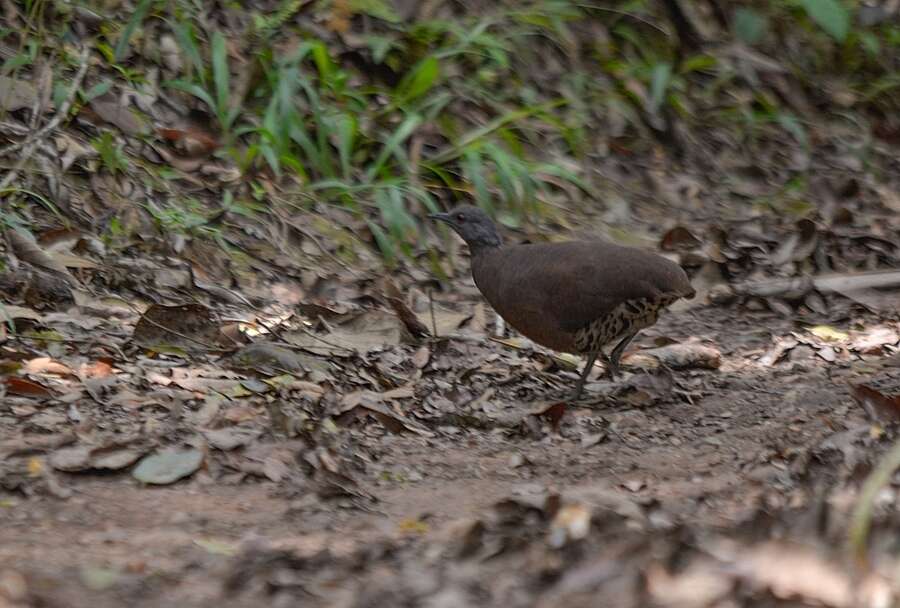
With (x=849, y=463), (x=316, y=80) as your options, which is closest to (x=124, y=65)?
(x=316, y=80)

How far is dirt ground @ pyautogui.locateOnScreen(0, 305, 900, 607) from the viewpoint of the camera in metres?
2.92

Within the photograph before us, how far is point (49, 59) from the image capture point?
24.2ft

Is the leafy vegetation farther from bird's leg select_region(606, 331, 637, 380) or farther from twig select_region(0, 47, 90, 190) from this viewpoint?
bird's leg select_region(606, 331, 637, 380)

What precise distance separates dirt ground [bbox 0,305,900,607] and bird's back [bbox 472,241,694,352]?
334 millimetres

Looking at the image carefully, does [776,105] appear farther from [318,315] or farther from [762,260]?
[318,315]

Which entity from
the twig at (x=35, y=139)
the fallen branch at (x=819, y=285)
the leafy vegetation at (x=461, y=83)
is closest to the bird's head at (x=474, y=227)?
the leafy vegetation at (x=461, y=83)

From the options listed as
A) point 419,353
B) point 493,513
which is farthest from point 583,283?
point 493,513

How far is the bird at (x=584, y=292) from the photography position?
555cm

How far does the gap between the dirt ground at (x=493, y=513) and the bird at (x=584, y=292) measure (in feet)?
0.87

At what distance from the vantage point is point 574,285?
18.4 feet

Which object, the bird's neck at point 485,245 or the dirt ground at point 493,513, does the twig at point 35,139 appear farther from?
the dirt ground at point 493,513

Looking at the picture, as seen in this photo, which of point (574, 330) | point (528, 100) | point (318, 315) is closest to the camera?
point (574, 330)

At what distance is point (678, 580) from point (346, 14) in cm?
680

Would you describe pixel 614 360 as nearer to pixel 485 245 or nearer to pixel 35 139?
pixel 485 245
